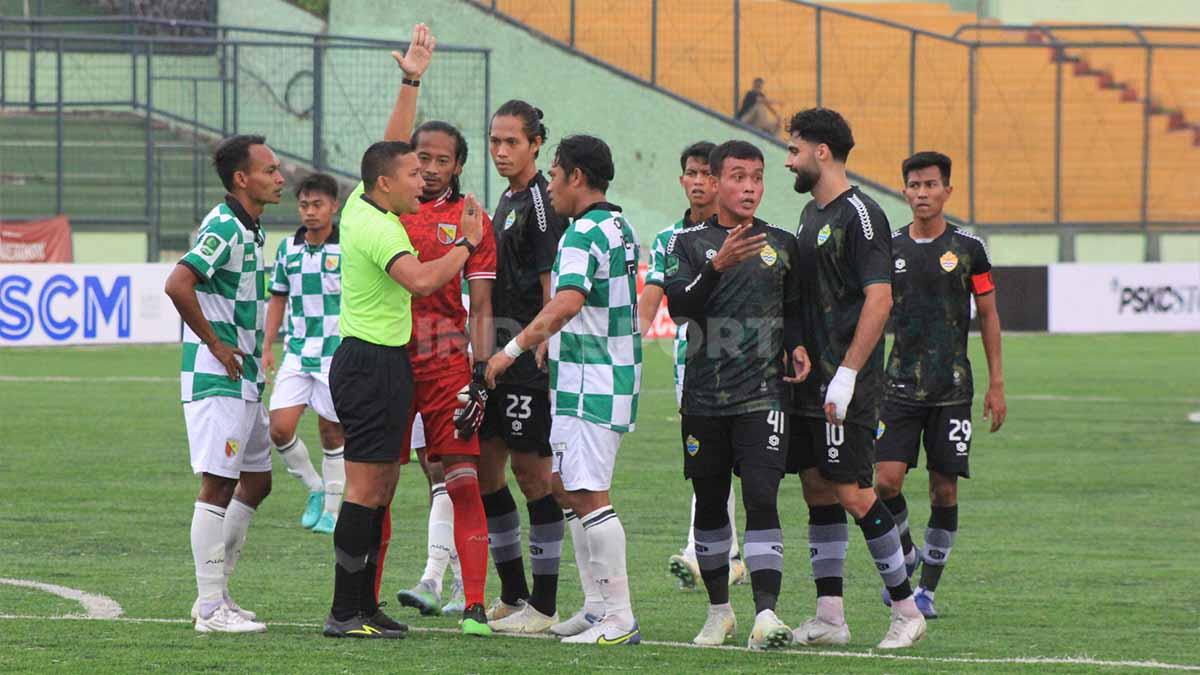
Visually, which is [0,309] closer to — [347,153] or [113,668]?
[347,153]

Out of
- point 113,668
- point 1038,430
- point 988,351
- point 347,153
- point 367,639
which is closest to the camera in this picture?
point 113,668

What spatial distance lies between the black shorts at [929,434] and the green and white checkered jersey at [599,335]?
1.84 meters

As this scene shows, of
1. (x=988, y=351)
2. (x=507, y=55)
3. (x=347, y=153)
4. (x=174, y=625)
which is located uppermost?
(x=507, y=55)

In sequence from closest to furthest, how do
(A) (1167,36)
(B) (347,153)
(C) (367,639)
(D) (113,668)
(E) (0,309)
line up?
(D) (113,668) < (C) (367,639) < (E) (0,309) < (B) (347,153) < (A) (1167,36)

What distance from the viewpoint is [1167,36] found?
122 feet

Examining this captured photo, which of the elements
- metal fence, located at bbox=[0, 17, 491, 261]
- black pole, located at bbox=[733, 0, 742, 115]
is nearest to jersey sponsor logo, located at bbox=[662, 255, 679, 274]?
metal fence, located at bbox=[0, 17, 491, 261]

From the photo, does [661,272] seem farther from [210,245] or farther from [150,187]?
[150,187]

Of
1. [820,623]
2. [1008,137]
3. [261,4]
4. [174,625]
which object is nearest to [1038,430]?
[820,623]

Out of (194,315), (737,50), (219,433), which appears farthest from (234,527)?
(737,50)

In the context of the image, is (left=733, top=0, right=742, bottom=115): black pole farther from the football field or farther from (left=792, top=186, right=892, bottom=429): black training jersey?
(left=792, top=186, right=892, bottom=429): black training jersey

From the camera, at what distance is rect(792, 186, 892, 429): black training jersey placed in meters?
7.75

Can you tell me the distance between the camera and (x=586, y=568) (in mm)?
8344

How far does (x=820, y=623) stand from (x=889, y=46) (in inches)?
1046

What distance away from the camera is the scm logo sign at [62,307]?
25.8m
